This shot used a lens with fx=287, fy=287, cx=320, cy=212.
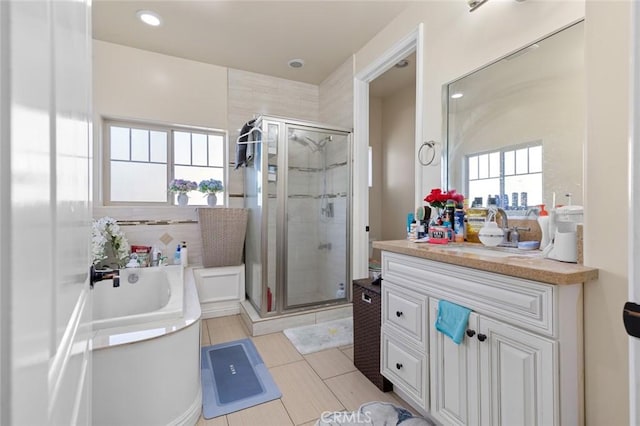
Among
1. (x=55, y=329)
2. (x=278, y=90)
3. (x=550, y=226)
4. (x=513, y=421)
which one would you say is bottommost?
(x=513, y=421)

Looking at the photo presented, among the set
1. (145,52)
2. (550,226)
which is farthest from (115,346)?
(145,52)

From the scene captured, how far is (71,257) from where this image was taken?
1.83 feet

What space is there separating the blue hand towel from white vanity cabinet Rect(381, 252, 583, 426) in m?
0.03

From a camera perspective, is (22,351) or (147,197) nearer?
(22,351)

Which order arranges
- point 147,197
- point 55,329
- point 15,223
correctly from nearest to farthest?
1. point 15,223
2. point 55,329
3. point 147,197

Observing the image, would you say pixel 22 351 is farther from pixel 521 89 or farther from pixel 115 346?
pixel 521 89

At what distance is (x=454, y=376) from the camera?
129 centimetres

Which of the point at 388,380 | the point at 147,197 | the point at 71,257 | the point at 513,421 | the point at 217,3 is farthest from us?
the point at 147,197

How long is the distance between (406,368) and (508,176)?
1.20 m

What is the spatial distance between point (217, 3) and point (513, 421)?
3.07m

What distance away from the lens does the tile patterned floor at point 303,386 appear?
1.60 metres

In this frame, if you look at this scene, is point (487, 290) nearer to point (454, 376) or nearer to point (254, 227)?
point (454, 376)

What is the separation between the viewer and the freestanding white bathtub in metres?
1.30

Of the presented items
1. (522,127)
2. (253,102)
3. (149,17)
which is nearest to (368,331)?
(522,127)
